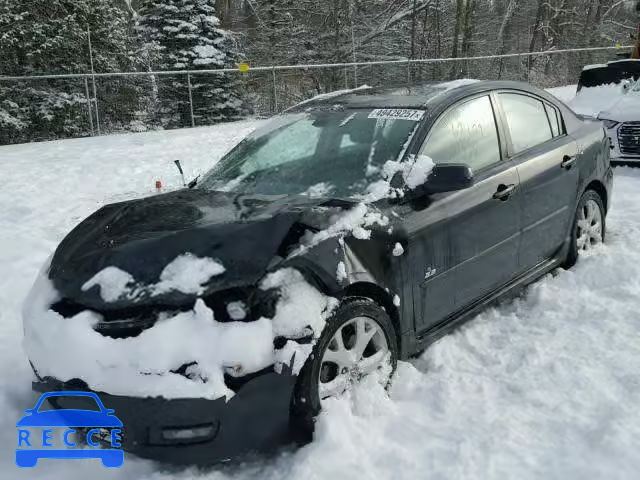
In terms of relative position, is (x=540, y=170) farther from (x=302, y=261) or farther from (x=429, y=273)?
(x=302, y=261)

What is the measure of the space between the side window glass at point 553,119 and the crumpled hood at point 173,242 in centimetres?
243

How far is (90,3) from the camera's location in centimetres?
1959

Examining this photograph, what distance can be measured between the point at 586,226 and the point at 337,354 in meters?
3.14

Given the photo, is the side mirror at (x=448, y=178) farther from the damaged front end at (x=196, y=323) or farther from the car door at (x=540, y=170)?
the car door at (x=540, y=170)

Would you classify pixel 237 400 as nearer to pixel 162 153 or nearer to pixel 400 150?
pixel 400 150

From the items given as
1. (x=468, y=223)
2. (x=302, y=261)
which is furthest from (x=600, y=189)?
(x=302, y=261)

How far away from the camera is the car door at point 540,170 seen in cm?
421

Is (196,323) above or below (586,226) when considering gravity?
above

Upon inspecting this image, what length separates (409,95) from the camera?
4078 millimetres

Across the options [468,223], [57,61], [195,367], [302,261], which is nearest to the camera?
[195,367]

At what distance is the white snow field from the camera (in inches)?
106

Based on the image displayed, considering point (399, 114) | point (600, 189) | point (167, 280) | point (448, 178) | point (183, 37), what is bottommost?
point (600, 189)

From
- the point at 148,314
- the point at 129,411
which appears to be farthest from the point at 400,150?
the point at 129,411

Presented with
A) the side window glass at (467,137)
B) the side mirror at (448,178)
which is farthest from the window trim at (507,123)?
the side mirror at (448,178)
